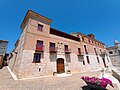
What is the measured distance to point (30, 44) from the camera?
9.59m

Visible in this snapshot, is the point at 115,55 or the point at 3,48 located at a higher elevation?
the point at 3,48

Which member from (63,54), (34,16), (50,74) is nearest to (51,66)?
(50,74)

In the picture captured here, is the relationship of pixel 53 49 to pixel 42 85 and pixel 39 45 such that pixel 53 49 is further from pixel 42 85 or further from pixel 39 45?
pixel 42 85

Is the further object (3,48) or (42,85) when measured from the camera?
(3,48)

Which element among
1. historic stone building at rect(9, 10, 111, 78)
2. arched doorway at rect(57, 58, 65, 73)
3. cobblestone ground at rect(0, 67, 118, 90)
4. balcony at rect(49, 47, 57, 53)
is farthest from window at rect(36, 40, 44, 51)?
cobblestone ground at rect(0, 67, 118, 90)

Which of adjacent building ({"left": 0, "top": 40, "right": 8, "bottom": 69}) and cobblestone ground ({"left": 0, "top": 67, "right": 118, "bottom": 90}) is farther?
adjacent building ({"left": 0, "top": 40, "right": 8, "bottom": 69})

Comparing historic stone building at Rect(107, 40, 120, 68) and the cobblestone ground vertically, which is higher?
historic stone building at Rect(107, 40, 120, 68)

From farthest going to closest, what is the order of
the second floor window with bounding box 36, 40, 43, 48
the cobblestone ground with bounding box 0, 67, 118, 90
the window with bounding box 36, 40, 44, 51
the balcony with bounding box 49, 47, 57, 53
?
the balcony with bounding box 49, 47, 57, 53
the second floor window with bounding box 36, 40, 43, 48
the window with bounding box 36, 40, 44, 51
the cobblestone ground with bounding box 0, 67, 118, 90

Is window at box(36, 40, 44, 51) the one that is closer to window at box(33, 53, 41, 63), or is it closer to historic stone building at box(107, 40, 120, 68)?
window at box(33, 53, 41, 63)

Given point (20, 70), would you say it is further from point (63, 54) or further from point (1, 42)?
point (1, 42)

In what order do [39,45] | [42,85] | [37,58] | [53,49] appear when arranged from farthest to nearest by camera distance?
1. [53,49]
2. [39,45]
3. [37,58]
4. [42,85]

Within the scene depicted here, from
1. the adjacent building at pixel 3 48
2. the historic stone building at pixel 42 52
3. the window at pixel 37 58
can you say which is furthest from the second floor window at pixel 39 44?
the adjacent building at pixel 3 48

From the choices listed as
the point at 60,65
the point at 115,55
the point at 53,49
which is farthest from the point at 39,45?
the point at 115,55

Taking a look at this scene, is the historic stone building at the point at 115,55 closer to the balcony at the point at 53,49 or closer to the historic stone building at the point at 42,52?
the historic stone building at the point at 42,52
